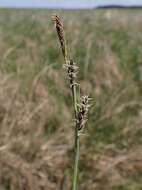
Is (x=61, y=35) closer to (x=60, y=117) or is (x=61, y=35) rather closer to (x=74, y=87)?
(x=74, y=87)

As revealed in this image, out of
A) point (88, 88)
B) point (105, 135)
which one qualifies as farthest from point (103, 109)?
point (88, 88)

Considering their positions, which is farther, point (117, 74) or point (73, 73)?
point (117, 74)

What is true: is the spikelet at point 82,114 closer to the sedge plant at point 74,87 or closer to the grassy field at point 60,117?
the sedge plant at point 74,87

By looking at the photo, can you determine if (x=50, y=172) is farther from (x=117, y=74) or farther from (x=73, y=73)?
(x=73, y=73)

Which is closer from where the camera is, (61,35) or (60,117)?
(61,35)

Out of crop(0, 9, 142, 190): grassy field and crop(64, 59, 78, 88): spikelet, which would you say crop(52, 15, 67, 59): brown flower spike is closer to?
crop(64, 59, 78, 88): spikelet

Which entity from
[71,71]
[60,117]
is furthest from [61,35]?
[60,117]

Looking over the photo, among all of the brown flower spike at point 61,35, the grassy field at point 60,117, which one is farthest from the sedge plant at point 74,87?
the grassy field at point 60,117

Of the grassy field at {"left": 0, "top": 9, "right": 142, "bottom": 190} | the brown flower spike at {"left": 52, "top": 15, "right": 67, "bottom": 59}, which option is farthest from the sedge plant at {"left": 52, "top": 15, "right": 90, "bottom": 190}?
the grassy field at {"left": 0, "top": 9, "right": 142, "bottom": 190}
